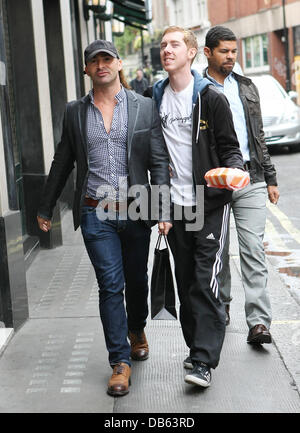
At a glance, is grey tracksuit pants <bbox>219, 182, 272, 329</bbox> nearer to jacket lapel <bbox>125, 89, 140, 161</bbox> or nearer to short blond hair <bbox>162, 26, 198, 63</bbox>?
jacket lapel <bbox>125, 89, 140, 161</bbox>

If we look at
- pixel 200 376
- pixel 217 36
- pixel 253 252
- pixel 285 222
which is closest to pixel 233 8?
pixel 285 222

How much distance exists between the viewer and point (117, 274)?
14.3 ft

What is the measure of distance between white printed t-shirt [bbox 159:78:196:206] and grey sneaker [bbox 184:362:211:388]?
0.90 metres

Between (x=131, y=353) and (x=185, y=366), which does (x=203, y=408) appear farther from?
(x=131, y=353)

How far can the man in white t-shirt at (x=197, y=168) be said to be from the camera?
4.23 m

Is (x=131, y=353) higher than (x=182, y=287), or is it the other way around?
(x=182, y=287)

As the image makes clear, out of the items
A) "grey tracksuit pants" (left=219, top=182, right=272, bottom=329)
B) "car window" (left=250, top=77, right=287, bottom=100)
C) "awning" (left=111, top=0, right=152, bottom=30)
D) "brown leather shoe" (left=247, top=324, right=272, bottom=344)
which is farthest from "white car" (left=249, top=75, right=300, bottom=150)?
"brown leather shoe" (left=247, top=324, right=272, bottom=344)

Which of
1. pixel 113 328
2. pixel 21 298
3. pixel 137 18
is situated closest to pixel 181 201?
pixel 113 328

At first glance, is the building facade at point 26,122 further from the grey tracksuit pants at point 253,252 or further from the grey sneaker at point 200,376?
the grey sneaker at point 200,376

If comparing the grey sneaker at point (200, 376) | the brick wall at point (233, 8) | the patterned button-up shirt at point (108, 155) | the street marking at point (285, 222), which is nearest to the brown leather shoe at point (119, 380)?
the grey sneaker at point (200, 376)

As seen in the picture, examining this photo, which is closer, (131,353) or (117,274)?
(117,274)

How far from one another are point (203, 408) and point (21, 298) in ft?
6.65

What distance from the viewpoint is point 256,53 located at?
47.4 m
